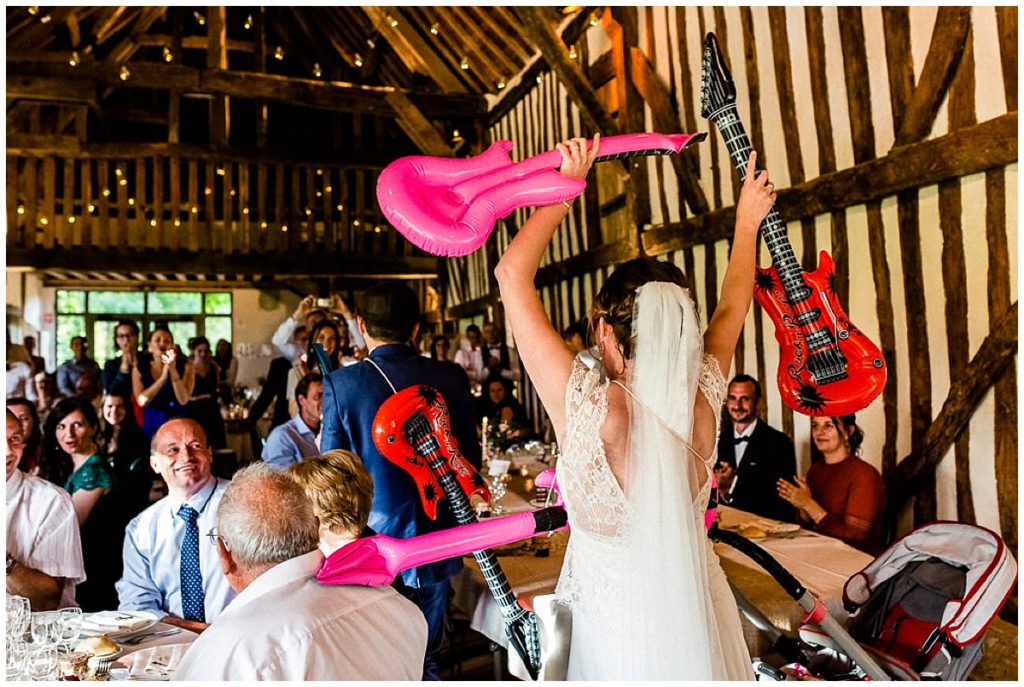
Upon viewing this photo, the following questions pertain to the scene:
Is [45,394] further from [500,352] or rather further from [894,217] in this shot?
[894,217]

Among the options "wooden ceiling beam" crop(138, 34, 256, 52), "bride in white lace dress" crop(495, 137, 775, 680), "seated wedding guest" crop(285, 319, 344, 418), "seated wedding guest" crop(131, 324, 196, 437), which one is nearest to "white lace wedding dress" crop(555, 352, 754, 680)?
"bride in white lace dress" crop(495, 137, 775, 680)

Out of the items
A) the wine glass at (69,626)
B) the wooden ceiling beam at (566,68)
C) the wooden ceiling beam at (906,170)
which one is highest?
the wooden ceiling beam at (566,68)

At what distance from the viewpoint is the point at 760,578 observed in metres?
2.64

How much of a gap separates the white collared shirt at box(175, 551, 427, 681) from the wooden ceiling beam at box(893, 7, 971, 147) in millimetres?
3450

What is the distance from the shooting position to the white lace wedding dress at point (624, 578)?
1.64m

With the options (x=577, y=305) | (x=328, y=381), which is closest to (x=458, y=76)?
(x=577, y=305)

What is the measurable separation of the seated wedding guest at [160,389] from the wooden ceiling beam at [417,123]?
445cm

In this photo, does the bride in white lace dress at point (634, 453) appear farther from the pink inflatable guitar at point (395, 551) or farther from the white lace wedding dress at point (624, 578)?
the pink inflatable guitar at point (395, 551)

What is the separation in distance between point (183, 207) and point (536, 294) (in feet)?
34.9

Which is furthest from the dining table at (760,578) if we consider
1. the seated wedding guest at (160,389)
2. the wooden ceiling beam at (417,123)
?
the wooden ceiling beam at (417,123)

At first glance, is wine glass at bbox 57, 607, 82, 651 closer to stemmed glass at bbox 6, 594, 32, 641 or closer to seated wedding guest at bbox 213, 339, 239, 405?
stemmed glass at bbox 6, 594, 32, 641

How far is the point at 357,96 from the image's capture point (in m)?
9.41

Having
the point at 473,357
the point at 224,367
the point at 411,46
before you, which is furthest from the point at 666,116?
the point at 224,367

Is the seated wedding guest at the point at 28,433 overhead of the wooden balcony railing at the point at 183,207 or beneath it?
beneath
